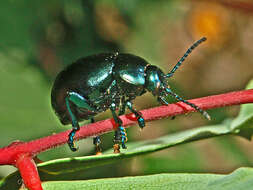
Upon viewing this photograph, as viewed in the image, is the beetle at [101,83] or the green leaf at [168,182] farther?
the beetle at [101,83]

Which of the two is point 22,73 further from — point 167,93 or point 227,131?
point 227,131

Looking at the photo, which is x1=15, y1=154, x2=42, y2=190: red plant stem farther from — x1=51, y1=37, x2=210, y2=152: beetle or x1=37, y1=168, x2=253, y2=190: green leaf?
x1=51, y1=37, x2=210, y2=152: beetle

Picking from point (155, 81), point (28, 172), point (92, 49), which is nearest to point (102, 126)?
point (28, 172)

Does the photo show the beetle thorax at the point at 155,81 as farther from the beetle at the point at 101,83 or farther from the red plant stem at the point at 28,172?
the red plant stem at the point at 28,172

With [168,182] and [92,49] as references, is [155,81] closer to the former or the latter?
[168,182]


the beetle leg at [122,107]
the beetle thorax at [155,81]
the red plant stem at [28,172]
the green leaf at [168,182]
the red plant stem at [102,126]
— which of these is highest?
the beetle thorax at [155,81]

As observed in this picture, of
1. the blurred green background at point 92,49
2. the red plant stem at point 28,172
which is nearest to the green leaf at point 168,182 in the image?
the red plant stem at point 28,172
